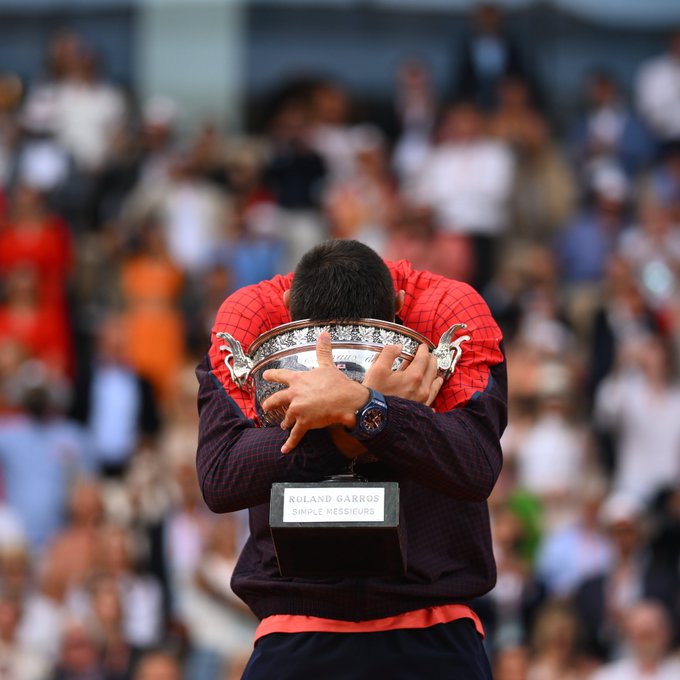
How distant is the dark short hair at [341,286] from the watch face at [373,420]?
25 centimetres

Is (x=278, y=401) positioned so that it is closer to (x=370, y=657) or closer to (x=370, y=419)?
(x=370, y=419)

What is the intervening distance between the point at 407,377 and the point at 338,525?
1.33 feet

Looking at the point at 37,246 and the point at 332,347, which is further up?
the point at 37,246

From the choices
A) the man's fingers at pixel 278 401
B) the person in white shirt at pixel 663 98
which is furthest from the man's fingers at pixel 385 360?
the person in white shirt at pixel 663 98

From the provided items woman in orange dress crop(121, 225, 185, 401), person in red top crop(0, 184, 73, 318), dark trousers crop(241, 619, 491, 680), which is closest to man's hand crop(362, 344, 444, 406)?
dark trousers crop(241, 619, 491, 680)

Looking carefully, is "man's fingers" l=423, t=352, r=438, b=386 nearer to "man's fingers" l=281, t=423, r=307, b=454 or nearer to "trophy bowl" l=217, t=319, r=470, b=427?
"trophy bowl" l=217, t=319, r=470, b=427

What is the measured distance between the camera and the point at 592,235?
1262cm

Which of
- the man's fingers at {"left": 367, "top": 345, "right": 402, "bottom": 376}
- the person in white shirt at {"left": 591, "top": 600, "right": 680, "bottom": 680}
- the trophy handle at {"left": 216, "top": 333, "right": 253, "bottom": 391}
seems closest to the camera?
the man's fingers at {"left": 367, "top": 345, "right": 402, "bottom": 376}

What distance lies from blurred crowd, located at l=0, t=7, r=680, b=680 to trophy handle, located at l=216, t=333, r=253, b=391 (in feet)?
15.1

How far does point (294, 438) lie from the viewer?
12.8 ft

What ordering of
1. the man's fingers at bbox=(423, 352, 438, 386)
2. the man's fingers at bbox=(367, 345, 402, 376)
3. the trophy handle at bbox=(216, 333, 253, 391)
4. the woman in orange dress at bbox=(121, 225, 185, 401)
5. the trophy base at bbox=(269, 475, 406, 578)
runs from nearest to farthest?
A: the trophy base at bbox=(269, 475, 406, 578) → the man's fingers at bbox=(367, 345, 402, 376) → the man's fingers at bbox=(423, 352, 438, 386) → the trophy handle at bbox=(216, 333, 253, 391) → the woman in orange dress at bbox=(121, 225, 185, 401)

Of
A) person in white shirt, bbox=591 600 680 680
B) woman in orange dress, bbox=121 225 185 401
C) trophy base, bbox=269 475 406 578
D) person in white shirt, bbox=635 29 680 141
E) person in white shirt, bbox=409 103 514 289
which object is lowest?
person in white shirt, bbox=591 600 680 680

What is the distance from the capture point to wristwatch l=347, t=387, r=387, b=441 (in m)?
3.84

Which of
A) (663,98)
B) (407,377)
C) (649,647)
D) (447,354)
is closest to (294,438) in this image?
(407,377)
